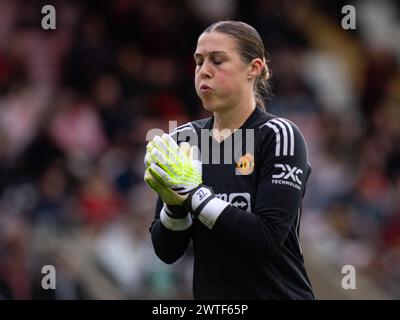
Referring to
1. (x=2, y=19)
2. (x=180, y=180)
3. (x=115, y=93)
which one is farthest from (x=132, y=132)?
(x=180, y=180)

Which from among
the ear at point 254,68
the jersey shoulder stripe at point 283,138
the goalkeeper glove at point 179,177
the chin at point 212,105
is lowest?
the goalkeeper glove at point 179,177

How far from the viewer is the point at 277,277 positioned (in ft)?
11.1

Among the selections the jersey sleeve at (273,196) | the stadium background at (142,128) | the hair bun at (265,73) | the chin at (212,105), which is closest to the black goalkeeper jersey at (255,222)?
the jersey sleeve at (273,196)

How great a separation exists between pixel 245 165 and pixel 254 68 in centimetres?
44

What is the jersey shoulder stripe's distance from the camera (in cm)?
341

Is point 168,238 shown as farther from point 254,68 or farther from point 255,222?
point 254,68

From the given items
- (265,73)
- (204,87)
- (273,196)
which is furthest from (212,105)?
(273,196)

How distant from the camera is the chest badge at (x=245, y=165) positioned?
3.44 metres

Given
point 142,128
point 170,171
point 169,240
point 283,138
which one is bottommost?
point 169,240

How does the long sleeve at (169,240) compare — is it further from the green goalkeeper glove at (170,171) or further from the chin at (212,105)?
the chin at (212,105)

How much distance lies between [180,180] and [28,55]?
5.91 meters

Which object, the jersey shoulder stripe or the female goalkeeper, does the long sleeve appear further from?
the jersey shoulder stripe

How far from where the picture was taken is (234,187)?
136 inches

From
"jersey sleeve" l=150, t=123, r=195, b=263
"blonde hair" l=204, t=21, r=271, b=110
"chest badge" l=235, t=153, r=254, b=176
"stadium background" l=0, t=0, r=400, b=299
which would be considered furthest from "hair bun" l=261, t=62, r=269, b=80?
"stadium background" l=0, t=0, r=400, b=299
